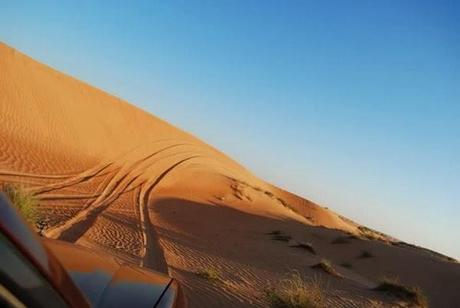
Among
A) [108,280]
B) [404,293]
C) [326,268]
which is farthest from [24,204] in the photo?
[404,293]

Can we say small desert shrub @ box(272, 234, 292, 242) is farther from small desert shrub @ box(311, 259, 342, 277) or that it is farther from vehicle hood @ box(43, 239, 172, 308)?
vehicle hood @ box(43, 239, 172, 308)

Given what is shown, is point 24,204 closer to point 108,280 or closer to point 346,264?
point 108,280

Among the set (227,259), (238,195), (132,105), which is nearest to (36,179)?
(227,259)

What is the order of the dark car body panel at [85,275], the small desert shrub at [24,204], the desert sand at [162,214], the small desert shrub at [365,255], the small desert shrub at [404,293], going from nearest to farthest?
the dark car body panel at [85,275] → the small desert shrub at [24,204] → the desert sand at [162,214] → the small desert shrub at [404,293] → the small desert shrub at [365,255]

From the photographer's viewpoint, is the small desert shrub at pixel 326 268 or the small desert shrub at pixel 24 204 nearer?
the small desert shrub at pixel 24 204

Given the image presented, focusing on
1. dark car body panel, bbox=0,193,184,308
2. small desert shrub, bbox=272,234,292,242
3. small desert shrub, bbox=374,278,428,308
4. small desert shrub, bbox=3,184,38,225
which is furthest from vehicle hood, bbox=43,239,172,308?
small desert shrub, bbox=272,234,292,242

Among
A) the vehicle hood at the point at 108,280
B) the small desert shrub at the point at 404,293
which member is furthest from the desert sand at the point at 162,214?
the vehicle hood at the point at 108,280

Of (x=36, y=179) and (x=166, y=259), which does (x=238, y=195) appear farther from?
(x=166, y=259)

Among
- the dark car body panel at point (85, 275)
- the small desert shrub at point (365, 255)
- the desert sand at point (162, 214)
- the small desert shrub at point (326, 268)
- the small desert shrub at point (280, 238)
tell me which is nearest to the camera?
the dark car body panel at point (85, 275)

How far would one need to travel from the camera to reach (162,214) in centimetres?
1992

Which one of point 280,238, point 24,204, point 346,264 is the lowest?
point 280,238

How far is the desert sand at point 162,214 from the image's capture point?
11477mm

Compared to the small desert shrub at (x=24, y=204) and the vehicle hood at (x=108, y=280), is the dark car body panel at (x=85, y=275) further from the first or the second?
the small desert shrub at (x=24, y=204)

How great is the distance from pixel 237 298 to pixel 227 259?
15.2 ft
